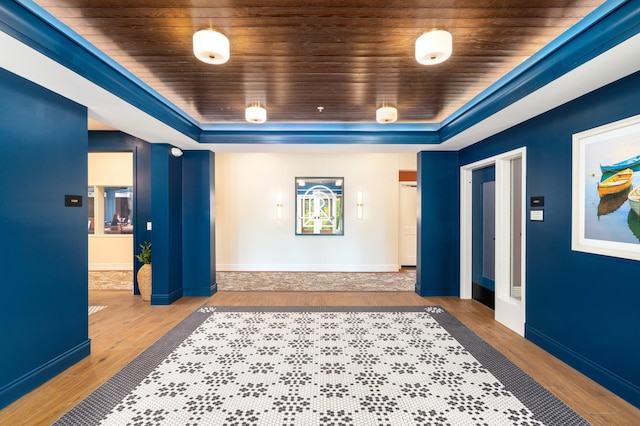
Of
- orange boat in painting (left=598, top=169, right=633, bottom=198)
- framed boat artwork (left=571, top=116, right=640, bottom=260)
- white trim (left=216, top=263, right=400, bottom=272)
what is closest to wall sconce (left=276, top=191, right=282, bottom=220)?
white trim (left=216, top=263, right=400, bottom=272)

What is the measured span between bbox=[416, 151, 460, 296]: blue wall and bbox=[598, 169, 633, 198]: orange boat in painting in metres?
2.58

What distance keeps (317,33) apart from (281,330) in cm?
315

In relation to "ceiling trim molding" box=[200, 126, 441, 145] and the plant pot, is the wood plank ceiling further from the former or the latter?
the plant pot

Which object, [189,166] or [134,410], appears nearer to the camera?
[134,410]

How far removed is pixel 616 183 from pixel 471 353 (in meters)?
2.01

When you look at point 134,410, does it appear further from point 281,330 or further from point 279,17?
point 279,17

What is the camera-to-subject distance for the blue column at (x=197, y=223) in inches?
200

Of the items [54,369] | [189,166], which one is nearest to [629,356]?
[54,369]

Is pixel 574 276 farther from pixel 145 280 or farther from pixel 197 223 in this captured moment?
pixel 145 280

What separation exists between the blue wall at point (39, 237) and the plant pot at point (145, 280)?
1.76m

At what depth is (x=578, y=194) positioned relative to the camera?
276 cm

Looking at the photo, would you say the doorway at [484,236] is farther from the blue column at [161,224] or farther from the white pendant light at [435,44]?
the blue column at [161,224]

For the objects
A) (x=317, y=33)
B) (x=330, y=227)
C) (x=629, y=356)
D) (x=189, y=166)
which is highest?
(x=317, y=33)

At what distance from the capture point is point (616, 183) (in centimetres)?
243
